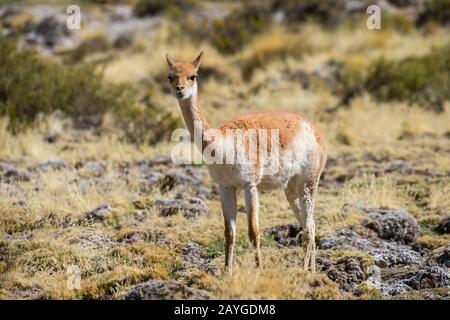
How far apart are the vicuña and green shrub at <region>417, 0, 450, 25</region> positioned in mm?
17129

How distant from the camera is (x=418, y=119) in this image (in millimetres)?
14227

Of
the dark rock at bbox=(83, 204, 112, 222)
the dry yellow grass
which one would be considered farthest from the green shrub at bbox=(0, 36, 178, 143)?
the dark rock at bbox=(83, 204, 112, 222)

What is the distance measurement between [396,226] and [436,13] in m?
16.4

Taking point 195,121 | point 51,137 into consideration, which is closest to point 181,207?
point 195,121

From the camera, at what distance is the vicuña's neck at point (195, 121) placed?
665 centimetres

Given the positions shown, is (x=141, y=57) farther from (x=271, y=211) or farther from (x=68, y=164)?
(x=271, y=211)

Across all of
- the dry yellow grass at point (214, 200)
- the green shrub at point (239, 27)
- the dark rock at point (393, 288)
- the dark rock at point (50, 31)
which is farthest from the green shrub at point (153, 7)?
the dark rock at point (393, 288)

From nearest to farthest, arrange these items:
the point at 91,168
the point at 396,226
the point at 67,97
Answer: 1. the point at 396,226
2. the point at 91,168
3. the point at 67,97

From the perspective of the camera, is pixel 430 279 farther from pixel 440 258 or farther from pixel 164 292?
pixel 164 292

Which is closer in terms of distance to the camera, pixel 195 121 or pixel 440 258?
pixel 195 121

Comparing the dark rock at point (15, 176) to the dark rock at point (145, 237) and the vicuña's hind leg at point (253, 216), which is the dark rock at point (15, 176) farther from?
the vicuña's hind leg at point (253, 216)

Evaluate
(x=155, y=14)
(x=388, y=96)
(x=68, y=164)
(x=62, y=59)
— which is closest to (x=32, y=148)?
(x=68, y=164)

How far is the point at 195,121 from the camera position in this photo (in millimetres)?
6668
